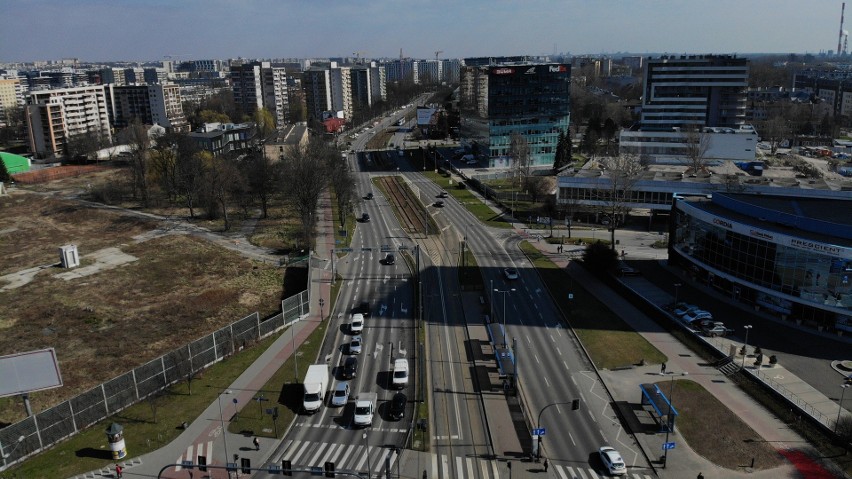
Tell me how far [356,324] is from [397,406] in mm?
12372

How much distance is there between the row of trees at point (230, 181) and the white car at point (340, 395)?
3233 cm

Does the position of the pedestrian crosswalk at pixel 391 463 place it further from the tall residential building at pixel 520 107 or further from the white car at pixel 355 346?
the tall residential building at pixel 520 107

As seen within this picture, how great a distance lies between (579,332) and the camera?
45406 mm

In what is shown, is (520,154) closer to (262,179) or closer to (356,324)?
(262,179)

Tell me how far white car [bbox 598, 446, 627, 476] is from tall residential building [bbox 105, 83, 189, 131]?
15516 centimetres

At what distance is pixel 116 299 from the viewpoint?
53.9m

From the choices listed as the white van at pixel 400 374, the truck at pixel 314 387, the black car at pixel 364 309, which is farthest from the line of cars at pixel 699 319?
the truck at pixel 314 387

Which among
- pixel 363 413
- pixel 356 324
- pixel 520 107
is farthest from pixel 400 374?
pixel 520 107

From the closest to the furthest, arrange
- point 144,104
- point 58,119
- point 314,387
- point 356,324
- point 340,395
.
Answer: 1. point 314,387
2. point 340,395
3. point 356,324
4. point 58,119
5. point 144,104

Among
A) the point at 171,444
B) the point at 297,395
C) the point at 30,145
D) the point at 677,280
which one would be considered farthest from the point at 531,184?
the point at 30,145

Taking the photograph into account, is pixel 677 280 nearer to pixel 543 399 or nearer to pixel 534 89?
pixel 543 399

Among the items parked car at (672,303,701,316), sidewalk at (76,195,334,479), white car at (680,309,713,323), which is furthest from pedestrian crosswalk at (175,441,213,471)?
parked car at (672,303,701,316)

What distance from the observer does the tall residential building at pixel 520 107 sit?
10894 cm

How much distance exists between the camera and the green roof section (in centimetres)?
10875
